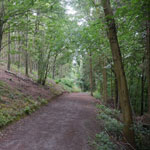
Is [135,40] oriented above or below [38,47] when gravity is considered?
below

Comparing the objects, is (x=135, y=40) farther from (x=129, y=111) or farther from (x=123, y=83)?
(x=129, y=111)

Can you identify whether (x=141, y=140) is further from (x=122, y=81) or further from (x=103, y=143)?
(x=122, y=81)

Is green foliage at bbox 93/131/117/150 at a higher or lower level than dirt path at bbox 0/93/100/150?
lower

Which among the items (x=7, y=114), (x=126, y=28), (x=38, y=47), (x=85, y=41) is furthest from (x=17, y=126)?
(x=38, y=47)

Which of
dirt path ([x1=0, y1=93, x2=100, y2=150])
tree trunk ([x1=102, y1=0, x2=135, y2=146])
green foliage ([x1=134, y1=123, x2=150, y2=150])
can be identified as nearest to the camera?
dirt path ([x1=0, y1=93, x2=100, y2=150])

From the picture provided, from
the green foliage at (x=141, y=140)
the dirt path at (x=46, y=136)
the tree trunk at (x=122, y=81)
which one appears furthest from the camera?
the green foliage at (x=141, y=140)

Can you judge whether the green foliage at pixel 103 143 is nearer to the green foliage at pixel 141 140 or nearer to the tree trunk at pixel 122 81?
the tree trunk at pixel 122 81

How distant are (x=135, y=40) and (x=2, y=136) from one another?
734cm

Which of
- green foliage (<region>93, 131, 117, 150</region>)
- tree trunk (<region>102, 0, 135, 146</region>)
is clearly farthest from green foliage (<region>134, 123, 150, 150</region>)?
green foliage (<region>93, 131, 117, 150</region>)

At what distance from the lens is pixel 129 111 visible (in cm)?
535

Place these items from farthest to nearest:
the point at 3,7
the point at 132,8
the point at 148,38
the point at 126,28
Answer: the point at 3,7 → the point at 148,38 → the point at 126,28 → the point at 132,8

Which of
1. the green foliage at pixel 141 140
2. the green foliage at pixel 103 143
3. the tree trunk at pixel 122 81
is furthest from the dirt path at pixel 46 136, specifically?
the green foliage at pixel 141 140

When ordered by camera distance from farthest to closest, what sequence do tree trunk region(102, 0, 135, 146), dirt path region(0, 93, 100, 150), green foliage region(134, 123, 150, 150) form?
green foliage region(134, 123, 150, 150), tree trunk region(102, 0, 135, 146), dirt path region(0, 93, 100, 150)

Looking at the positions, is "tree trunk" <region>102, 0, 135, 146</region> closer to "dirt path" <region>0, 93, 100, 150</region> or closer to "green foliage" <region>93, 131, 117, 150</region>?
"green foliage" <region>93, 131, 117, 150</region>
